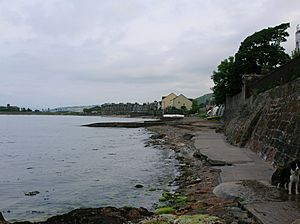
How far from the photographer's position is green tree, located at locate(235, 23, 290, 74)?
45969 mm

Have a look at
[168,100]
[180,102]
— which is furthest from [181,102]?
[168,100]

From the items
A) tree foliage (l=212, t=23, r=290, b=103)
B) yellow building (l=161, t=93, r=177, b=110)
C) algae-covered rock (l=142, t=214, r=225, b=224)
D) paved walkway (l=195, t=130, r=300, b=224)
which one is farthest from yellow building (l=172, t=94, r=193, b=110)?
algae-covered rock (l=142, t=214, r=225, b=224)

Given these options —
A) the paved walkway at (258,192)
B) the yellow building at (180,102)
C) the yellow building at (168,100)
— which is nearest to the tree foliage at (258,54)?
the paved walkway at (258,192)

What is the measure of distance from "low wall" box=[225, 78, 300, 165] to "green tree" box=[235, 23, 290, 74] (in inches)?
1014

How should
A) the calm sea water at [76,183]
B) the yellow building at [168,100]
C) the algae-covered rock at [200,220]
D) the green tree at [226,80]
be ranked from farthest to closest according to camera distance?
the yellow building at [168,100], the green tree at [226,80], the calm sea water at [76,183], the algae-covered rock at [200,220]

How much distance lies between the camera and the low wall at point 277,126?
12.3 meters

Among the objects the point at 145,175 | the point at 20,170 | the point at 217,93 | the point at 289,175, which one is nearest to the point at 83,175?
the point at 145,175

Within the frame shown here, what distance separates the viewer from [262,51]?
46.2m

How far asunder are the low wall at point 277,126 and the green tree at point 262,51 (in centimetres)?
2576

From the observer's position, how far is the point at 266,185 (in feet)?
33.1

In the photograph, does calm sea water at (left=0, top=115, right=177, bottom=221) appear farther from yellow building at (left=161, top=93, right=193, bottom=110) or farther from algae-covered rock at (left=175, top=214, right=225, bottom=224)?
yellow building at (left=161, top=93, right=193, bottom=110)

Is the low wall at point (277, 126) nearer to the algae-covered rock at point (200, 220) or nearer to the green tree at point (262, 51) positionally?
the algae-covered rock at point (200, 220)

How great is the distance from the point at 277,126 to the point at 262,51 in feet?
110

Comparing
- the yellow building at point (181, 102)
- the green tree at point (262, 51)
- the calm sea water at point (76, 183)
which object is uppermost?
the green tree at point (262, 51)
